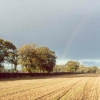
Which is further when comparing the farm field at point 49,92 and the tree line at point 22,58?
the tree line at point 22,58

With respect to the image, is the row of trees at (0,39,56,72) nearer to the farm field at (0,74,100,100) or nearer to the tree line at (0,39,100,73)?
the tree line at (0,39,100,73)

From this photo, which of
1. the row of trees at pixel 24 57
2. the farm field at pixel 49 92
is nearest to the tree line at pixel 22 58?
the row of trees at pixel 24 57

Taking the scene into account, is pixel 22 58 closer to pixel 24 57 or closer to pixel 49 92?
pixel 24 57

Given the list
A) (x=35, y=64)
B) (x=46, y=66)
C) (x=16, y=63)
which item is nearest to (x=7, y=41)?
(x=16, y=63)

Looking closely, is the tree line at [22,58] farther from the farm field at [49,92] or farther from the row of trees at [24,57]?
the farm field at [49,92]

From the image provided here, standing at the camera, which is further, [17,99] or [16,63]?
[16,63]

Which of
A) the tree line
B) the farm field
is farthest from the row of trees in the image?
the farm field

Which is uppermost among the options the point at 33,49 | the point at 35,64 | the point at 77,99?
the point at 33,49

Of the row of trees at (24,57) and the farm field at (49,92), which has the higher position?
the row of trees at (24,57)

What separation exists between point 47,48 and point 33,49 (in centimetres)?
Answer: 3213

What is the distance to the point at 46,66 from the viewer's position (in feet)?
417

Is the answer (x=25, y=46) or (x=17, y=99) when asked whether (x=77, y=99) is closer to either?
(x=17, y=99)

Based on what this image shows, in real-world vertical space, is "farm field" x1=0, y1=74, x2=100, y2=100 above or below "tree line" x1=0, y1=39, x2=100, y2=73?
below

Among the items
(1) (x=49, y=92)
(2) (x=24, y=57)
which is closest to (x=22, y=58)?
(2) (x=24, y=57)
